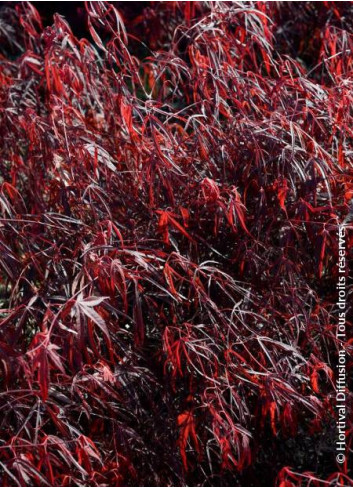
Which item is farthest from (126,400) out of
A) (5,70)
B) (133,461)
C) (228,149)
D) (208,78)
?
(5,70)

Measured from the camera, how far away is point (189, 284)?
6.97 ft

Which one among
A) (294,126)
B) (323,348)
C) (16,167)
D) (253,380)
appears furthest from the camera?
(16,167)

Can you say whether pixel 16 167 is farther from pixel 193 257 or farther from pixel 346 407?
pixel 346 407

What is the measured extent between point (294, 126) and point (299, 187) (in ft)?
0.69

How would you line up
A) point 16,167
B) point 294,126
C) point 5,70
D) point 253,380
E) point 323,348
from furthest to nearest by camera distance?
point 5,70 → point 16,167 → point 323,348 → point 294,126 → point 253,380

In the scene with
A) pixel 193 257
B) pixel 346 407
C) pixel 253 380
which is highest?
pixel 193 257

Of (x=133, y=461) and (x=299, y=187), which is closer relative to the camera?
(x=133, y=461)

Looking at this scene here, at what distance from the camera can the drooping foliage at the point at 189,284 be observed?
6.06 ft

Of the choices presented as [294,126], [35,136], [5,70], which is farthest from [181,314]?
[5,70]

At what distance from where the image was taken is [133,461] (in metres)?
2.03

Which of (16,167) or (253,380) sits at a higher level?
(16,167)

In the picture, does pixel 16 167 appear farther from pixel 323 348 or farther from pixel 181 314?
pixel 323 348

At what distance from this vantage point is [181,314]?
2.09m

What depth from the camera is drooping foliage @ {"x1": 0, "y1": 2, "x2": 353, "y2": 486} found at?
185cm
